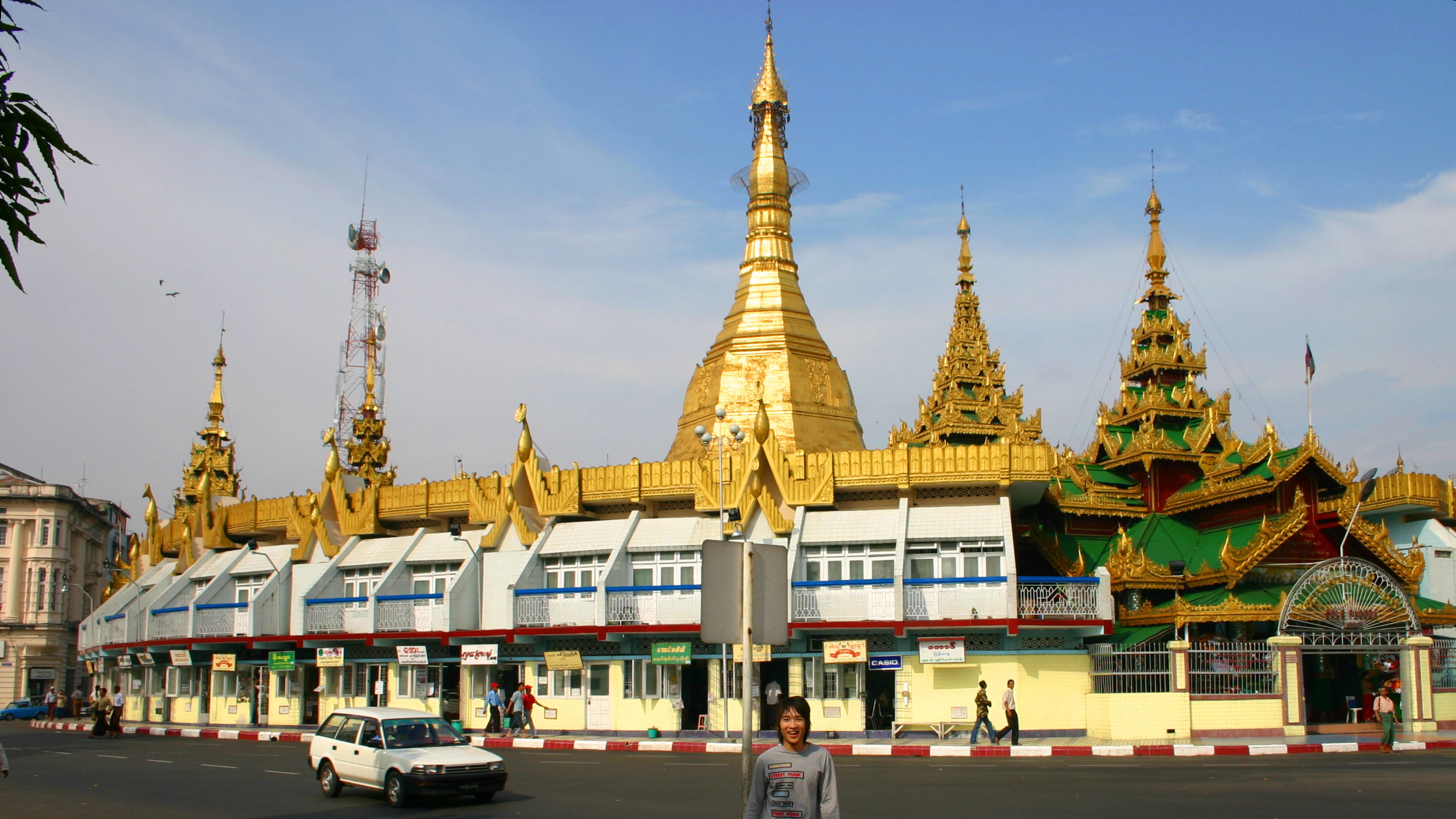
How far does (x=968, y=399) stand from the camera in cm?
4891

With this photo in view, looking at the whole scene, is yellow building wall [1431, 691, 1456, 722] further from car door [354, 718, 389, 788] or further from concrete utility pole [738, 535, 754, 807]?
concrete utility pole [738, 535, 754, 807]

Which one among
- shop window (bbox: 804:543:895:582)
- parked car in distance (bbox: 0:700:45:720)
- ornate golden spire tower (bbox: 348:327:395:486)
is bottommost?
parked car in distance (bbox: 0:700:45:720)

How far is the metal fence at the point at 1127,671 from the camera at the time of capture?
88.0ft

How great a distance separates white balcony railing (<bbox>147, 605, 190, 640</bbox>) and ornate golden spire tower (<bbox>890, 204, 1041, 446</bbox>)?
24.4m

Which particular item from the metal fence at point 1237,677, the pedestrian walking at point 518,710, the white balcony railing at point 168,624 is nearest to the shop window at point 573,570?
the pedestrian walking at point 518,710

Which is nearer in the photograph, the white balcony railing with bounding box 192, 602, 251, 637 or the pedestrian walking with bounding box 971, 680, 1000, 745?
the pedestrian walking with bounding box 971, 680, 1000, 745

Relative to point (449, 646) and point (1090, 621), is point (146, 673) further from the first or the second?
point (1090, 621)

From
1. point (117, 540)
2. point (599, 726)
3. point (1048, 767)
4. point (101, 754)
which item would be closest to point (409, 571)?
point (599, 726)

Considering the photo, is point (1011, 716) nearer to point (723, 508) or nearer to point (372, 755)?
point (723, 508)

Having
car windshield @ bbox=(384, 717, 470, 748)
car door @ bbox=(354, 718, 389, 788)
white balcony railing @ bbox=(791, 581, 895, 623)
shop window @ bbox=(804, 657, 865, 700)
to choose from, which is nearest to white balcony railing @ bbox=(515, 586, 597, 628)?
white balcony railing @ bbox=(791, 581, 895, 623)

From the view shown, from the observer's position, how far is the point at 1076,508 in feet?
120

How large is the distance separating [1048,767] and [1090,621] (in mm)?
7765

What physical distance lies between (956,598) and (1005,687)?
2.19 meters

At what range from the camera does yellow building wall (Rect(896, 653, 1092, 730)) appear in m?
28.1
